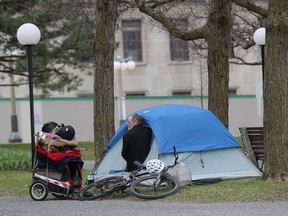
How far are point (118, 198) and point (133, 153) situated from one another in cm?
99

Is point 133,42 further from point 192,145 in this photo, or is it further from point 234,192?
point 234,192

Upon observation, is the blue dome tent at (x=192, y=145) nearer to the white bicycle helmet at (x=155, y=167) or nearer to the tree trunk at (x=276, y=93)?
the white bicycle helmet at (x=155, y=167)

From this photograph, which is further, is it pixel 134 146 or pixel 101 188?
pixel 134 146

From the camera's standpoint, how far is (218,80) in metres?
17.6

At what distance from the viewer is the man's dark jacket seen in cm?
1452

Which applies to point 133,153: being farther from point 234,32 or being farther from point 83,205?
point 234,32

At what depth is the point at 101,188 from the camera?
46.3 ft

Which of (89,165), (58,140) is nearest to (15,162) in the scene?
(89,165)

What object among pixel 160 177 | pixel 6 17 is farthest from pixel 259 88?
pixel 160 177

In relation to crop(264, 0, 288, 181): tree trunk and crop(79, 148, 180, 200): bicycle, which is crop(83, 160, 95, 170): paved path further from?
crop(264, 0, 288, 181): tree trunk

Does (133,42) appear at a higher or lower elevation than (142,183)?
higher

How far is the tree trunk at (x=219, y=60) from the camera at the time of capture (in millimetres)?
17312

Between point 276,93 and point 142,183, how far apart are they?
8.82 feet

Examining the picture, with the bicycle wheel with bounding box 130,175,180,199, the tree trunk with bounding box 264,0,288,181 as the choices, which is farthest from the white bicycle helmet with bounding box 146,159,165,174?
the tree trunk with bounding box 264,0,288,181
